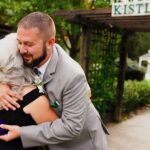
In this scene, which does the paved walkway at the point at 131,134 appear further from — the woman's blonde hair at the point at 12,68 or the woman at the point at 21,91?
the woman's blonde hair at the point at 12,68

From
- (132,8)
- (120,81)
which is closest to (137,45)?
(120,81)

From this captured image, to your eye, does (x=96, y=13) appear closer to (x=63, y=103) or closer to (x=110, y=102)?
(x=110, y=102)

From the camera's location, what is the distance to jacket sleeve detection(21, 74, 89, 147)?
1.86 meters

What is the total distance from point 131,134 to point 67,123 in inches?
257

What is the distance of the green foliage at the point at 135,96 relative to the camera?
32.9ft

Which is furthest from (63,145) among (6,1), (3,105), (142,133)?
(6,1)

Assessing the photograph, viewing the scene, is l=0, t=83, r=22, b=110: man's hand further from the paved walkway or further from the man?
the paved walkway

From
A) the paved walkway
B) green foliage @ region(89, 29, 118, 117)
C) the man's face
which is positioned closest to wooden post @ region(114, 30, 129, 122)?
green foliage @ region(89, 29, 118, 117)

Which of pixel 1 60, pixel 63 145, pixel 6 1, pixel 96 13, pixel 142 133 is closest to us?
pixel 1 60

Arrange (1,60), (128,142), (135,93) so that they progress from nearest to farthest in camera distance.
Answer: (1,60) → (128,142) → (135,93)

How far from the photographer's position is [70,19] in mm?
6945

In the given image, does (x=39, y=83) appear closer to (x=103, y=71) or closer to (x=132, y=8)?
(x=132, y=8)

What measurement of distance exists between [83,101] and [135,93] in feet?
28.6

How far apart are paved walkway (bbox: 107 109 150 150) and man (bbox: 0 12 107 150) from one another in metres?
5.20
